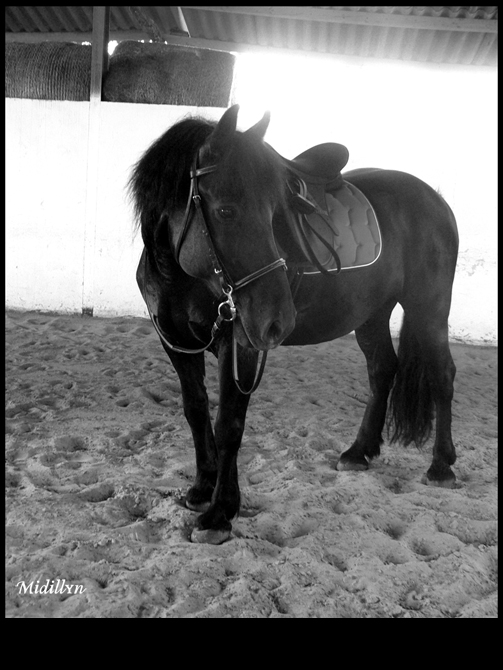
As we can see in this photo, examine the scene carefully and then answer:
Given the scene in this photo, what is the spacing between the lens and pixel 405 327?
2645 millimetres

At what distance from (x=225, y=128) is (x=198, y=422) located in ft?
3.46

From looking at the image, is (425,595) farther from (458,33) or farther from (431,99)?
(458,33)

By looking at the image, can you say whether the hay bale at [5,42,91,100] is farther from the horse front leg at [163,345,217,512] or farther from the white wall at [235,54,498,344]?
the horse front leg at [163,345,217,512]

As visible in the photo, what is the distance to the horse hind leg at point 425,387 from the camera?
2.55 meters

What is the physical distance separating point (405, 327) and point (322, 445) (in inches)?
29.1

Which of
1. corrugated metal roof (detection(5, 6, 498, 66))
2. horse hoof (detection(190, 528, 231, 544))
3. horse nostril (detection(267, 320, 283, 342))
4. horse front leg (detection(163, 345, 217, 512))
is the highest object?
corrugated metal roof (detection(5, 6, 498, 66))

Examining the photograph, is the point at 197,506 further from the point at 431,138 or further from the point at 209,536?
the point at 431,138

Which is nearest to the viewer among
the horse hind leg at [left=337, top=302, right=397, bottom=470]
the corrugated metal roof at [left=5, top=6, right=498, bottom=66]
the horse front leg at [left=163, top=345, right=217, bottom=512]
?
the horse front leg at [left=163, top=345, right=217, bottom=512]

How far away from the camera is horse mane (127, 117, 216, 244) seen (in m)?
1.69

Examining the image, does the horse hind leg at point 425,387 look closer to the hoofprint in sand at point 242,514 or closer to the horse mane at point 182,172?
the hoofprint in sand at point 242,514

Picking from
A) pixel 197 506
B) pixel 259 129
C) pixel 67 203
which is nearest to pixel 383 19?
pixel 67 203

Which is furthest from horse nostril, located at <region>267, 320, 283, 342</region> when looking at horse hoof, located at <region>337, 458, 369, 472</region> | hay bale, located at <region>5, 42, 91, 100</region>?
hay bale, located at <region>5, 42, 91, 100</region>

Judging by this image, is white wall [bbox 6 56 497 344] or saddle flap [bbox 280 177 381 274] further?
white wall [bbox 6 56 497 344]

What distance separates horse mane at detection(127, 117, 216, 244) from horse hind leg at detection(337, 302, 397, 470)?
1.35 metres
